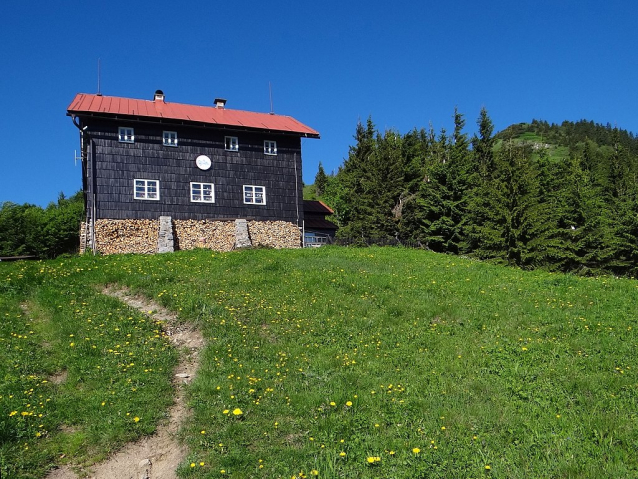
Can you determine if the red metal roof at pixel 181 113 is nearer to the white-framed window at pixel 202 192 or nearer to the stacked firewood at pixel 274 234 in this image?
the white-framed window at pixel 202 192

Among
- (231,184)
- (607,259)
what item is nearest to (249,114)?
(231,184)

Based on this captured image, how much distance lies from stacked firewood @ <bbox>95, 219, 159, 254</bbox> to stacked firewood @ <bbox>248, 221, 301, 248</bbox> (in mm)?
6494

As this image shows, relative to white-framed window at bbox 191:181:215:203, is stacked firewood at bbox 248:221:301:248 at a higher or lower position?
lower

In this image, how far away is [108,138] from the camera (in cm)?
2998

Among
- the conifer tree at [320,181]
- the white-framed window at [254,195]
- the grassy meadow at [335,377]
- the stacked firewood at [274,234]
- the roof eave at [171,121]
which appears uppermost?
the conifer tree at [320,181]

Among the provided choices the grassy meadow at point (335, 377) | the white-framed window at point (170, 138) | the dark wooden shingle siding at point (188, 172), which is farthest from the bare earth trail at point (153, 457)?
the white-framed window at point (170, 138)

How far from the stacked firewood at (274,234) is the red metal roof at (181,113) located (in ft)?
22.4

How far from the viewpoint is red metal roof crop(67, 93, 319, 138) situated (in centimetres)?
3008

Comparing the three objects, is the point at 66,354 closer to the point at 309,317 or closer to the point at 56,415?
the point at 56,415

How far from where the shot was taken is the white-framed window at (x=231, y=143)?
109ft

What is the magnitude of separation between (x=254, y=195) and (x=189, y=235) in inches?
213

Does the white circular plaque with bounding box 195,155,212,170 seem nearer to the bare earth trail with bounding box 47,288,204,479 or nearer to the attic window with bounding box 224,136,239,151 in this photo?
the attic window with bounding box 224,136,239,151

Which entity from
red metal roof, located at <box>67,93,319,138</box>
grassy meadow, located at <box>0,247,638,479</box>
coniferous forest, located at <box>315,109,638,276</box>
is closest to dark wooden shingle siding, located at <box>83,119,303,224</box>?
red metal roof, located at <box>67,93,319,138</box>

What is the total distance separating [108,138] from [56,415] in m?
25.7
